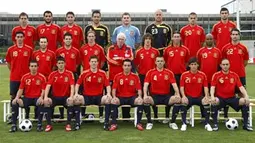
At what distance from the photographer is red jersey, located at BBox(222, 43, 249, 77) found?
27.1ft

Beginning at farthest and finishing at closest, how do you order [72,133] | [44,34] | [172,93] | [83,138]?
1. [44,34]
2. [172,93]
3. [72,133]
4. [83,138]

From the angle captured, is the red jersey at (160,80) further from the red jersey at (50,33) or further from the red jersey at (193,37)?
the red jersey at (50,33)

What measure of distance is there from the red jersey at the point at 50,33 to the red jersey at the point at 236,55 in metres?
3.76

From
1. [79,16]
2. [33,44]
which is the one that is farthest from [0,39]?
[33,44]

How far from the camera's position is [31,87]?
7828 millimetres

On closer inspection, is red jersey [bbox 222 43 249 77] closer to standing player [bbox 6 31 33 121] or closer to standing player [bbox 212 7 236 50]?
standing player [bbox 212 7 236 50]

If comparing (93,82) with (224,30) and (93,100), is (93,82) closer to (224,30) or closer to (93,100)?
(93,100)

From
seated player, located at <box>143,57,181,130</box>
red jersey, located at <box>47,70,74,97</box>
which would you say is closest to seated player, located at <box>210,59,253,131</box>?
seated player, located at <box>143,57,181,130</box>

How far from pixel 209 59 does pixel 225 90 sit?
0.84 m

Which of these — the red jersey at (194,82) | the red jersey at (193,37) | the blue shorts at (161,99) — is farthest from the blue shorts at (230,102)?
the red jersey at (193,37)

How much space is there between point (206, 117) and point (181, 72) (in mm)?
1206

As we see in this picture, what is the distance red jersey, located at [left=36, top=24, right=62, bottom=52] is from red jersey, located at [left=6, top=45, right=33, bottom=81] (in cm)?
65

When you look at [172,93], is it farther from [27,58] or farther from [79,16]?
[79,16]

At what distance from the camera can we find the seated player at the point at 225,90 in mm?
7671
